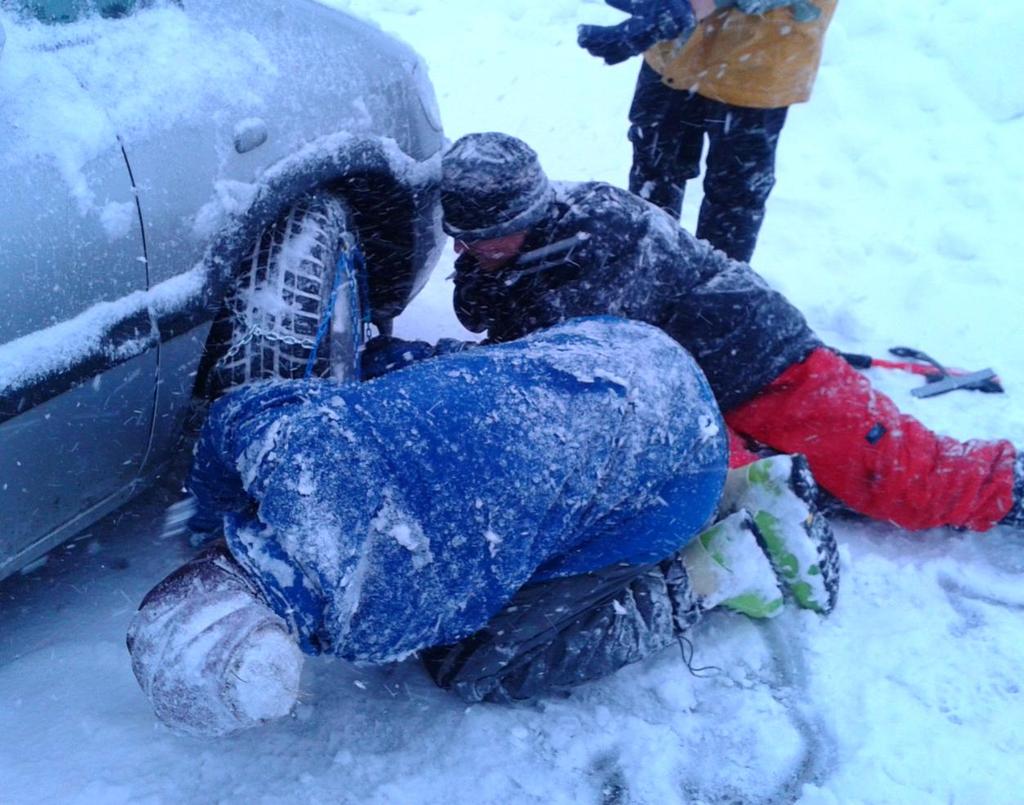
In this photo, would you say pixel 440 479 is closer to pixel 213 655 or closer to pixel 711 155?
pixel 213 655

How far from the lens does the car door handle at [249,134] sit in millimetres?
1932

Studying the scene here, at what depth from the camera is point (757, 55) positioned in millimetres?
3082

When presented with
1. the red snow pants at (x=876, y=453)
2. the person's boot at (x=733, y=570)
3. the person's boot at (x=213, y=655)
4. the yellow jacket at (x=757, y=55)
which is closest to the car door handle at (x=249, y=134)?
the person's boot at (x=213, y=655)

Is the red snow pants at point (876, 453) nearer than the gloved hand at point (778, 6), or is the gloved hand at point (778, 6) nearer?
the red snow pants at point (876, 453)

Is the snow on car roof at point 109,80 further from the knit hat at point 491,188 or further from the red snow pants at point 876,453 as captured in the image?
the red snow pants at point 876,453

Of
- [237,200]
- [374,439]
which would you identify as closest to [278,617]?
[374,439]

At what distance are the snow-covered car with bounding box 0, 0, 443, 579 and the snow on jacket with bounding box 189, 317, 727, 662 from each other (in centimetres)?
23

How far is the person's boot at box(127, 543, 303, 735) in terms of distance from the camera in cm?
147

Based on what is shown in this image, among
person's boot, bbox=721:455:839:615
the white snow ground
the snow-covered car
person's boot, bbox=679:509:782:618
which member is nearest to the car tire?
the snow-covered car

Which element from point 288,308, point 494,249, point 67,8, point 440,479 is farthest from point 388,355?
point 67,8

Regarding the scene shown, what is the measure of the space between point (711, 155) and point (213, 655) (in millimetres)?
2645

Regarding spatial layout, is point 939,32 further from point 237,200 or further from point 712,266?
point 237,200

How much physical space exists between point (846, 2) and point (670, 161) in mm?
3629

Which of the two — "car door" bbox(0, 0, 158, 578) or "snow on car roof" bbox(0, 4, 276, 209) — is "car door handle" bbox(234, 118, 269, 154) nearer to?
"snow on car roof" bbox(0, 4, 276, 209)
